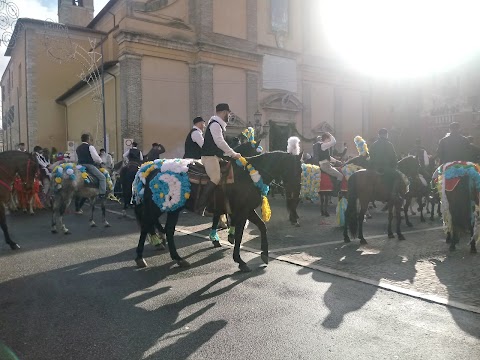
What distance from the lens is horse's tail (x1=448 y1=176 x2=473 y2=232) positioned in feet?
26.9

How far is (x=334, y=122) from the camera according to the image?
107 ft

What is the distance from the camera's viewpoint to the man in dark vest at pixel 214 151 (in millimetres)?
6918

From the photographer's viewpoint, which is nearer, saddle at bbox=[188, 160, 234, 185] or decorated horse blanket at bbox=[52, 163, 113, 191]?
saddle at bbox=[188, 160, 234, 185]

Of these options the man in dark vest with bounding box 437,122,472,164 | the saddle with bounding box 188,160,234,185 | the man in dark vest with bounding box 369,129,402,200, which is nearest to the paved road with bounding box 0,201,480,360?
the saddle with bounding box 188,160,234,185

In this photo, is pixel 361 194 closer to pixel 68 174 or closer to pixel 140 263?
pixel 140 263

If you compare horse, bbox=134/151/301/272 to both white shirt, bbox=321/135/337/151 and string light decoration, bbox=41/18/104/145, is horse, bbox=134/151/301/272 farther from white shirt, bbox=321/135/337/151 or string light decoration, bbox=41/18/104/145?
string light decoration, bbox=41/18/104/145

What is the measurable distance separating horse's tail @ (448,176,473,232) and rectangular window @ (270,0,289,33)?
2350 centimetres

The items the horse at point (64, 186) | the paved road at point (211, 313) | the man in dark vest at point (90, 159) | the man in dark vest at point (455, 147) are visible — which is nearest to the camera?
the paved road at point (211, 313)

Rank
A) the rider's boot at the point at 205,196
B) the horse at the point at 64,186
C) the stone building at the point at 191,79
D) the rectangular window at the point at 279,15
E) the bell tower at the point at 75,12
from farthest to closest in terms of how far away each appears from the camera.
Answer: the bell tower at the point at 75,12, the rectangular window at the point at 279,15, the stone building at the point at 191,79, the horse at the point at 64,186, the rider's boot at the point at 205,196

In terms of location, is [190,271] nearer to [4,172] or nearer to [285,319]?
[285,319]

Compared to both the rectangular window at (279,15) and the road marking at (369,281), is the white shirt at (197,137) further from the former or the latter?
the rectangular window at (279,15)

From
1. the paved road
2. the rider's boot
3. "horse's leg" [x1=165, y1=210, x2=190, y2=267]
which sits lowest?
the paved road

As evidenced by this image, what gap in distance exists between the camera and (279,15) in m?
29.5

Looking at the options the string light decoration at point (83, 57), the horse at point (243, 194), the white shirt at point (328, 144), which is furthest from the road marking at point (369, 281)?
the string light decoration at point (83, 57)
